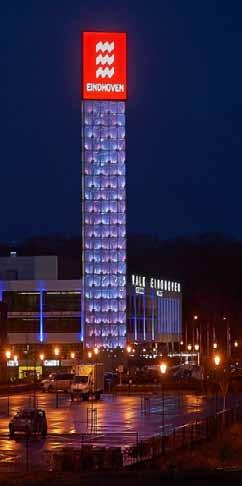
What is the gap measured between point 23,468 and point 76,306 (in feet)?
331

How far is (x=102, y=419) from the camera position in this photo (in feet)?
190

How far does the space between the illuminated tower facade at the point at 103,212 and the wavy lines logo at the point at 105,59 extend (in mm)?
751

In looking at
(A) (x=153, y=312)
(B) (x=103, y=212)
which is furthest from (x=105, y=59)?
(A) (x=153, y=312)

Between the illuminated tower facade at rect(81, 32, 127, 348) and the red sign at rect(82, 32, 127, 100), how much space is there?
0.13 metres

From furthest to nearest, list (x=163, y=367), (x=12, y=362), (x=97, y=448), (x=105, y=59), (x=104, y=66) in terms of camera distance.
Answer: (x=105, y=59) → (x=104, y=66) → (x=12, y=362) → (x=163, y=367) → (x=97, y=448)

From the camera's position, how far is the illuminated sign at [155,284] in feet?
487

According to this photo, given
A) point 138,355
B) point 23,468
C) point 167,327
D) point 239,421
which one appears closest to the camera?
point 23,468

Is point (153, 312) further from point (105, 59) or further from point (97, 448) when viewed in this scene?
point (97, 448)

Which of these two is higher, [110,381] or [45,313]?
[45,313]

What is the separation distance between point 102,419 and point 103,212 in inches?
2975

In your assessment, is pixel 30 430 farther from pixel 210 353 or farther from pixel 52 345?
pixel 210 353

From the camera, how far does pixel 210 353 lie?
14775 centimetres

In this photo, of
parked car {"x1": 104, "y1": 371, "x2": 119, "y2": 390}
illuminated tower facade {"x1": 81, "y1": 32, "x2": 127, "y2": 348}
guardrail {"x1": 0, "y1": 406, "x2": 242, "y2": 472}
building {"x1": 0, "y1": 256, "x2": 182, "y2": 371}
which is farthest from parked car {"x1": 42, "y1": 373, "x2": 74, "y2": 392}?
guardrail {"x1": 0, "y1": 406, "x2": 242, "y2": 472}

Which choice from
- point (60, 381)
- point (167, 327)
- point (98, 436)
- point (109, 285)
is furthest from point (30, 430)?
point (167, 327)
